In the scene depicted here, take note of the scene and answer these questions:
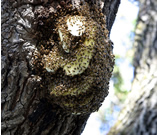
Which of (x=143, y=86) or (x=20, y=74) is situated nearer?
(x=20, y=74)

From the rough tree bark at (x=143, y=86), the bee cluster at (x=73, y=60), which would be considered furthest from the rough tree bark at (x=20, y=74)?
the rough tree bark at (x=143, y=86)

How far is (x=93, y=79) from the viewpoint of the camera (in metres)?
1.30

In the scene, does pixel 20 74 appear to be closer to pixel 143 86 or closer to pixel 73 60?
pixel 73 60

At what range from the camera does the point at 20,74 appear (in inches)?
51.1

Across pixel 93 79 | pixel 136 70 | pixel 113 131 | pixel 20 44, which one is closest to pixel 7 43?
pixel 20 44

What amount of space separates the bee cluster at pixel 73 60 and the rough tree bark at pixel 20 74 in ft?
0.20

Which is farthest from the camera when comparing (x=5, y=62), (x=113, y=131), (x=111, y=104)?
(x=111, y=104)

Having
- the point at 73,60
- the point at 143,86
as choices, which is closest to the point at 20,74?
the point at 73,60

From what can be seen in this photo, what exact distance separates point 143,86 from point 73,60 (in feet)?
7.25

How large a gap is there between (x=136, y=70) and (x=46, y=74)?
8.17ft

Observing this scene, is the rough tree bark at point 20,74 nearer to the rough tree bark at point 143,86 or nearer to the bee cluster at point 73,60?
the bee cluster at point 73,60

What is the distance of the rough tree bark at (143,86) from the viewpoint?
2996 millimetres

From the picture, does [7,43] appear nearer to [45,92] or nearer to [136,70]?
[45,92]

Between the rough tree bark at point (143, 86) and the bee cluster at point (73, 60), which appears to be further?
the rough tree bark at point (143, 86)
